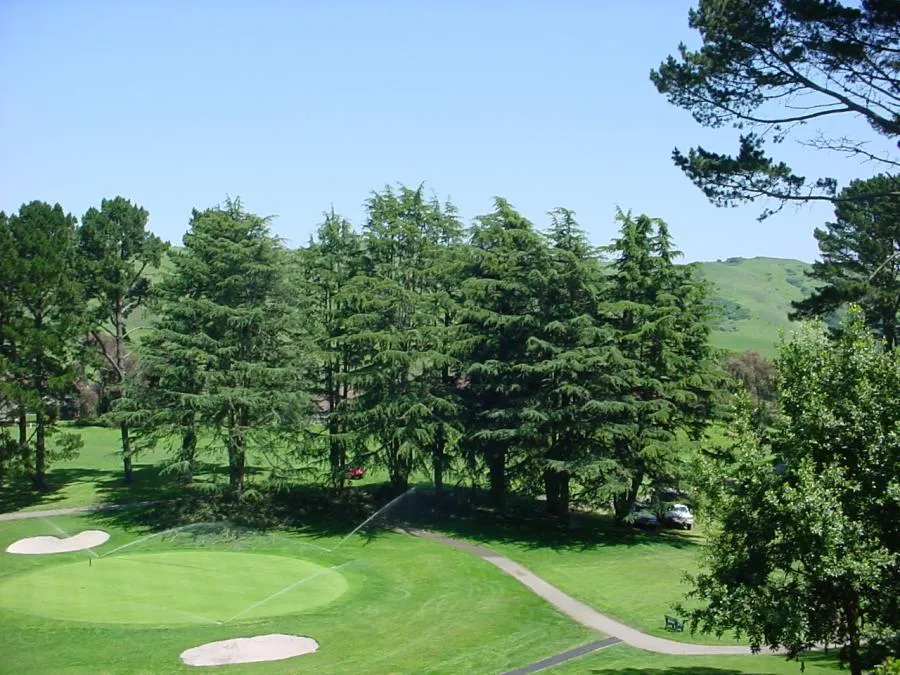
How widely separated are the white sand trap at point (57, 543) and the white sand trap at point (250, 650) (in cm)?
1605

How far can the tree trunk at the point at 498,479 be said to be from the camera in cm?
4533

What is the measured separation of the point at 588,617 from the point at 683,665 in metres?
6.26

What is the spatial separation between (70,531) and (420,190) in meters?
26.2

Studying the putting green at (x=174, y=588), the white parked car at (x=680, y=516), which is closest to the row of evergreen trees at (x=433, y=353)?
the white parked car at (x=680, y=516)

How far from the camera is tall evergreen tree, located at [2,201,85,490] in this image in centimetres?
4244

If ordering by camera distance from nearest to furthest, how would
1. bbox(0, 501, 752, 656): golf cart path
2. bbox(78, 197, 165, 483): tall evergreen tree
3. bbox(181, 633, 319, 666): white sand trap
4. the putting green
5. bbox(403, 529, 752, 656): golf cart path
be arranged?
bbox(181, 633, 319, 666): white sand trap < bbox(403, 529, 752, 656): golf cart path < bbox(0, 501, 752, 656): golf cart path < the putting green < bbox(78, 197, 165, 483): tall evergreen tree

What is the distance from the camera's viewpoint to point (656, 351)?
41906 mm

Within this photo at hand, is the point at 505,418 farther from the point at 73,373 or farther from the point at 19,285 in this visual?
the point at 19,285

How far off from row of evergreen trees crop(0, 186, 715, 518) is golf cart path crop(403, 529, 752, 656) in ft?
18.8

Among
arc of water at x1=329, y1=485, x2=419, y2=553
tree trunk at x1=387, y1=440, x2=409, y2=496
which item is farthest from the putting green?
tree trunk at x1=387, y1=440, x2=409, y2=496

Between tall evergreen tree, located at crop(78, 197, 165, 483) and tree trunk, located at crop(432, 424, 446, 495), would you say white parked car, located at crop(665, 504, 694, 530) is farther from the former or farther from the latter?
tall evergreen tree, located at crop(78, 197, 165, 483)

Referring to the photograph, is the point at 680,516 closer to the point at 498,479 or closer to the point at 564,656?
the point at 498,479

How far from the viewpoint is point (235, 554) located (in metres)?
36.2

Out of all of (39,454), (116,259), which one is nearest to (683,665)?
(39,454)
